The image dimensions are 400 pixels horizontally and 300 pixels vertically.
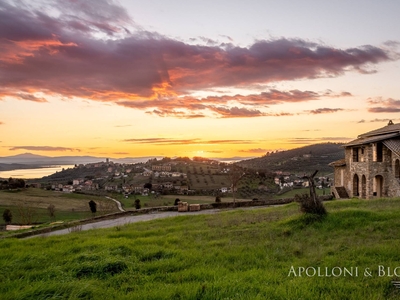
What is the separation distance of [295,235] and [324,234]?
789mm

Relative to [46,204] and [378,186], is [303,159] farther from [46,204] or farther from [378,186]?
[46,204]

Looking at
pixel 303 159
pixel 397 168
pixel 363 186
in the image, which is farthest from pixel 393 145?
pixel 303 159

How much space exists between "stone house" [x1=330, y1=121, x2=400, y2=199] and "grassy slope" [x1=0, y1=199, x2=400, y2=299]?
16570 mm

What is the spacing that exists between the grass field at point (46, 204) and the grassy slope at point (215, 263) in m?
41.8

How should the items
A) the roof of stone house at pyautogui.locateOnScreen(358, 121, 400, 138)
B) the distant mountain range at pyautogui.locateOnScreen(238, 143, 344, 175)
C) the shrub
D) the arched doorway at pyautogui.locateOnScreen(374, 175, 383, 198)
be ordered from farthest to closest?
the distant mountain range at pyautogui.locateOnScreen(238, 143, 344, 175)
the arched doorway at pyautogui.locateOnScreen(374, 175, 383, 198)
the roof of stone house at pyautogui.locateOnScreen(358, 121, 400, 138)
the shrub

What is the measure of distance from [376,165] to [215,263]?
76.7ft

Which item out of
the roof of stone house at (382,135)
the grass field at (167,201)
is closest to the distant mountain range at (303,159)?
the grass field at (167,201)

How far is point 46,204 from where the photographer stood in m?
60.8

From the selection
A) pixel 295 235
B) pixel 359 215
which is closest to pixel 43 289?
pixel 295 235

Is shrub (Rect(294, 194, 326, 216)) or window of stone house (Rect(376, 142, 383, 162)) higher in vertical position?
window of stone house (Rect(376, 142, 383, 162))

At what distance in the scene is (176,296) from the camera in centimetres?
447

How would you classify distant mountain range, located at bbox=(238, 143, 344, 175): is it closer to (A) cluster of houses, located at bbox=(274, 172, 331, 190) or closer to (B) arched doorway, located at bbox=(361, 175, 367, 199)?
(A) cluster of houses, located at bbox=(274, 172, 331, 190)

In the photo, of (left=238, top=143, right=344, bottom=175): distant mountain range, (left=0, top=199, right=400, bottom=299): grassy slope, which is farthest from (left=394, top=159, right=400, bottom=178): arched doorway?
(left=238, top=143, right=344, bottom=175): distant mountain range

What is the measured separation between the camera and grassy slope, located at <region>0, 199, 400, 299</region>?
4.53m
